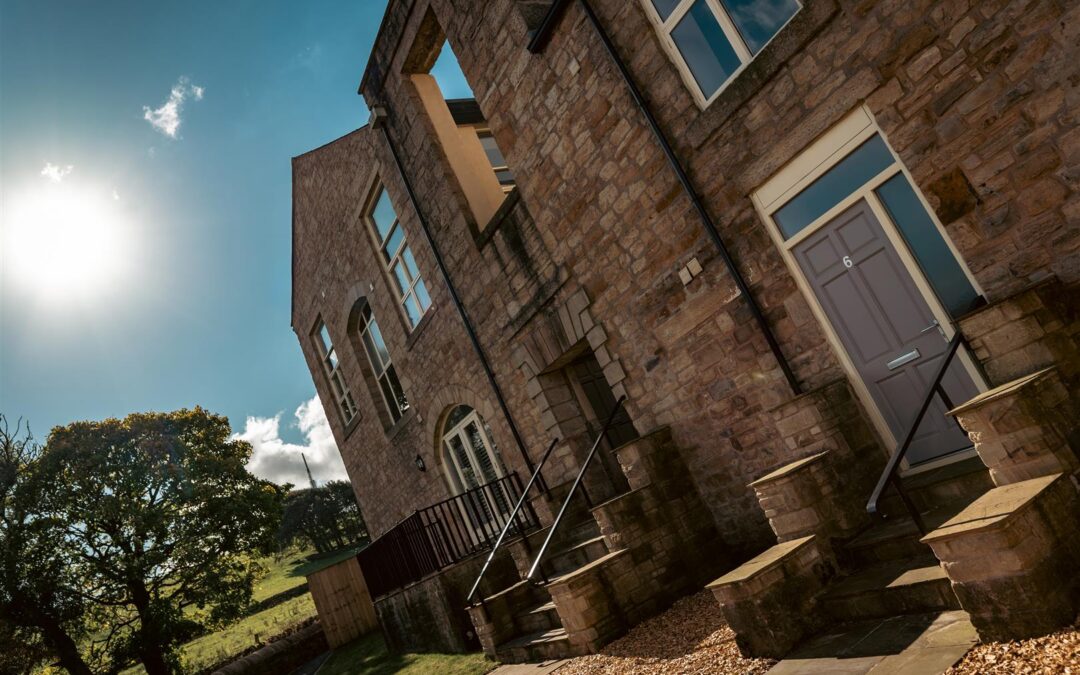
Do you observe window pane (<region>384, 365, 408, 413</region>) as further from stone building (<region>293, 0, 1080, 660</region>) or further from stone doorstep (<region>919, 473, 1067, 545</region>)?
stone doorstep (<region>919, 473, 1067, 545</region>)

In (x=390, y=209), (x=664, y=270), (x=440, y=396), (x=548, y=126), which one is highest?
(x=390, y=209)

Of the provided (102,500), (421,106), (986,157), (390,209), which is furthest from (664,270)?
(102,500)

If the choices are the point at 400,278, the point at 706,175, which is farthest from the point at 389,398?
the point at 706,175

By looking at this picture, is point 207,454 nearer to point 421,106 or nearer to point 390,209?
point 390,209

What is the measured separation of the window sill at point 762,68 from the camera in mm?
4508

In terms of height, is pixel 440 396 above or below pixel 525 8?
below

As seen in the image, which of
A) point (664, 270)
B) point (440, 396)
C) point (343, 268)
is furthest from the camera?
point (343, 268)

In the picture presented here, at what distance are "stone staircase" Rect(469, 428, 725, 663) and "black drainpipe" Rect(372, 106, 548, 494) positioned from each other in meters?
1.85

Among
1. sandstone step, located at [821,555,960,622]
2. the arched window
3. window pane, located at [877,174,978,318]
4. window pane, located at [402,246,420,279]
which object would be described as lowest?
sandstone step, located at [821,555,960,622]

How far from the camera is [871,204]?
4539 mm

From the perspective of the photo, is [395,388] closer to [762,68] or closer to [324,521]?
[762,68]

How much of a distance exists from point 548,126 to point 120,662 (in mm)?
15082

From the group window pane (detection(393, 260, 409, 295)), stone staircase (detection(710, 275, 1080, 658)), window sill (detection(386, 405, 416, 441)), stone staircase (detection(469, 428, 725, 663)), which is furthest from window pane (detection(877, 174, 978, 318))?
window sill (detection(386, 405, 416, 441))

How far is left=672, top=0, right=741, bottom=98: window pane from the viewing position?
5289 millimetres
